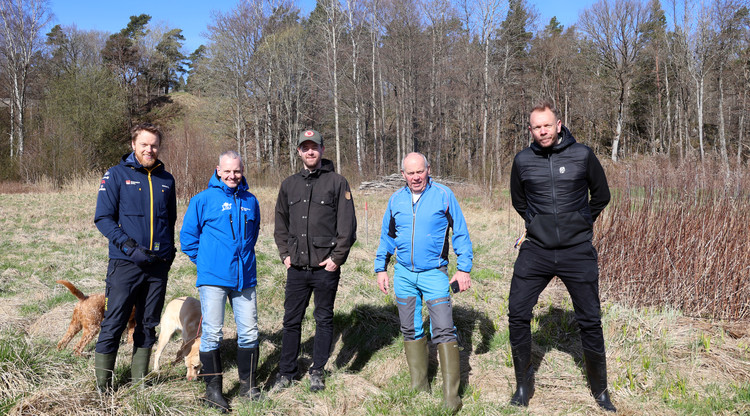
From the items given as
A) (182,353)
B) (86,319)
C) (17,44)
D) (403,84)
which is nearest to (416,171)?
(182,353)

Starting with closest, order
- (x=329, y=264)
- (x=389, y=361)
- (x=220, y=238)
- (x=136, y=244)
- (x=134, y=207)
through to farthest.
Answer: (x=136, y=244) → (x=134, y=207) → (x=220, y=238) → (x=329, y=264) → (x=389, y=361)

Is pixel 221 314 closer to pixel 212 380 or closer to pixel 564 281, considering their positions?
pixel 212 380

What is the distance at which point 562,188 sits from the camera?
315 cm

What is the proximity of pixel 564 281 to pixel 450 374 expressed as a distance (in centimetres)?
102

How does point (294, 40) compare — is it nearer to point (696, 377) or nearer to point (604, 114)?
point (604, 114)

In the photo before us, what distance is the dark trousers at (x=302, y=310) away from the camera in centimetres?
360

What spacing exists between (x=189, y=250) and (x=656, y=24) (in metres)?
36.8

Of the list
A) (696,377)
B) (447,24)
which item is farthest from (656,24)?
(696,377)

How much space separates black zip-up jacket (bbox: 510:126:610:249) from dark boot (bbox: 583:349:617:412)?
0.81m

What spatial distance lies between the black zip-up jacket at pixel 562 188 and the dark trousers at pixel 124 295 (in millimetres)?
2671

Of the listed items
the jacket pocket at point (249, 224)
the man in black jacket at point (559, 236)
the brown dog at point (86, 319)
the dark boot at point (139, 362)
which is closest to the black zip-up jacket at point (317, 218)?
the jacket pocket at point (249, 224)

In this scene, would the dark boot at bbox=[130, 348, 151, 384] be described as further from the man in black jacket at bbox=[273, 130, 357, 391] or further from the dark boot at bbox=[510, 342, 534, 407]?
the dark boot at bbox=[510, 342, 534, 407]

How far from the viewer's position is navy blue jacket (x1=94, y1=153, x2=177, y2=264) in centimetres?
312

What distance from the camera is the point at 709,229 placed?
15.7 ft
